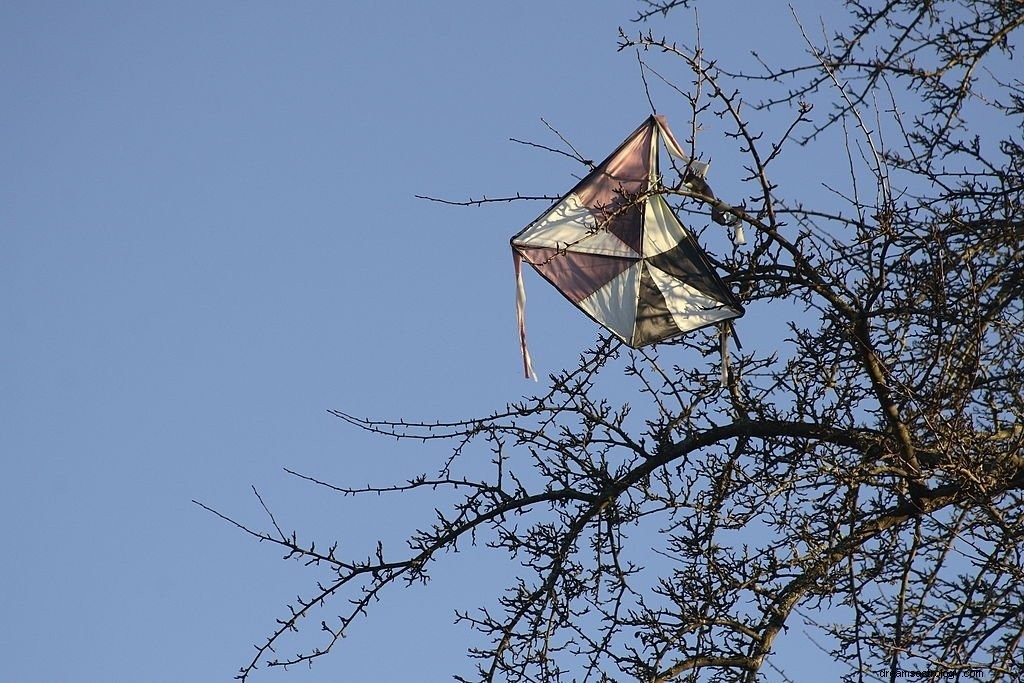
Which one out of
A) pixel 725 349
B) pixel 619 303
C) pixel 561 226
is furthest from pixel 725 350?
pixel 561 226

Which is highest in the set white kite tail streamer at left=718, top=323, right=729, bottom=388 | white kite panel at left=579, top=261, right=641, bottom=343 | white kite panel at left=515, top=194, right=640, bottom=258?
white kite panel at left=515, top=194, right=640, bottom=258

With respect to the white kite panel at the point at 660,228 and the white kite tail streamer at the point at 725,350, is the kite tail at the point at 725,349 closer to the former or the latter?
the white kite tail streamer at the point at 725,350

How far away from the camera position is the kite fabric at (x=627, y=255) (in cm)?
487

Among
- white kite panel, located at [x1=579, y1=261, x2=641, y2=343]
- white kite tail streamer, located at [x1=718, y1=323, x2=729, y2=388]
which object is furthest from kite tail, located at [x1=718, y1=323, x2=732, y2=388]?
white kite panel, located at [x1=579, y1=261, x2=641, y2=343]

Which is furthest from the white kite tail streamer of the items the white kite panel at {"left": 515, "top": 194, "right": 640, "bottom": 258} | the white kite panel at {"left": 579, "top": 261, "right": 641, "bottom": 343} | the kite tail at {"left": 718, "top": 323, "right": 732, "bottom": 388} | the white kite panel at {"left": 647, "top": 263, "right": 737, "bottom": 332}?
the white kite panel at {"left": 515, "top": 194, "right": 640, "bottom": 258}

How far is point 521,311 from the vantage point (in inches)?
196

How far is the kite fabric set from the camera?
4871 mm

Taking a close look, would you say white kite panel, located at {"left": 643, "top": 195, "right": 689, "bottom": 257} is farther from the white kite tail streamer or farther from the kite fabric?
the white kite tail streamer

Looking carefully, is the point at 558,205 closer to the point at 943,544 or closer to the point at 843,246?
the point at 843,246

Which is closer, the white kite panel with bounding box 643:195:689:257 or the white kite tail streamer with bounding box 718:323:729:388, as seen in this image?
the white kite tail streamer with bounding box 718:323:729:388

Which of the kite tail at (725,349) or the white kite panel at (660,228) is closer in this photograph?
the kite tail at (725,349)

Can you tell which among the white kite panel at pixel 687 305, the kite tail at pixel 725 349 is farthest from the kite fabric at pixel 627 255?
the kite tail at pixel 725 349

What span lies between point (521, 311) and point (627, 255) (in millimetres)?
417

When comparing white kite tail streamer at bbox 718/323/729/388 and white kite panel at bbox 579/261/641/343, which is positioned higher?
white kite panel at bbox 579/261/641/343
